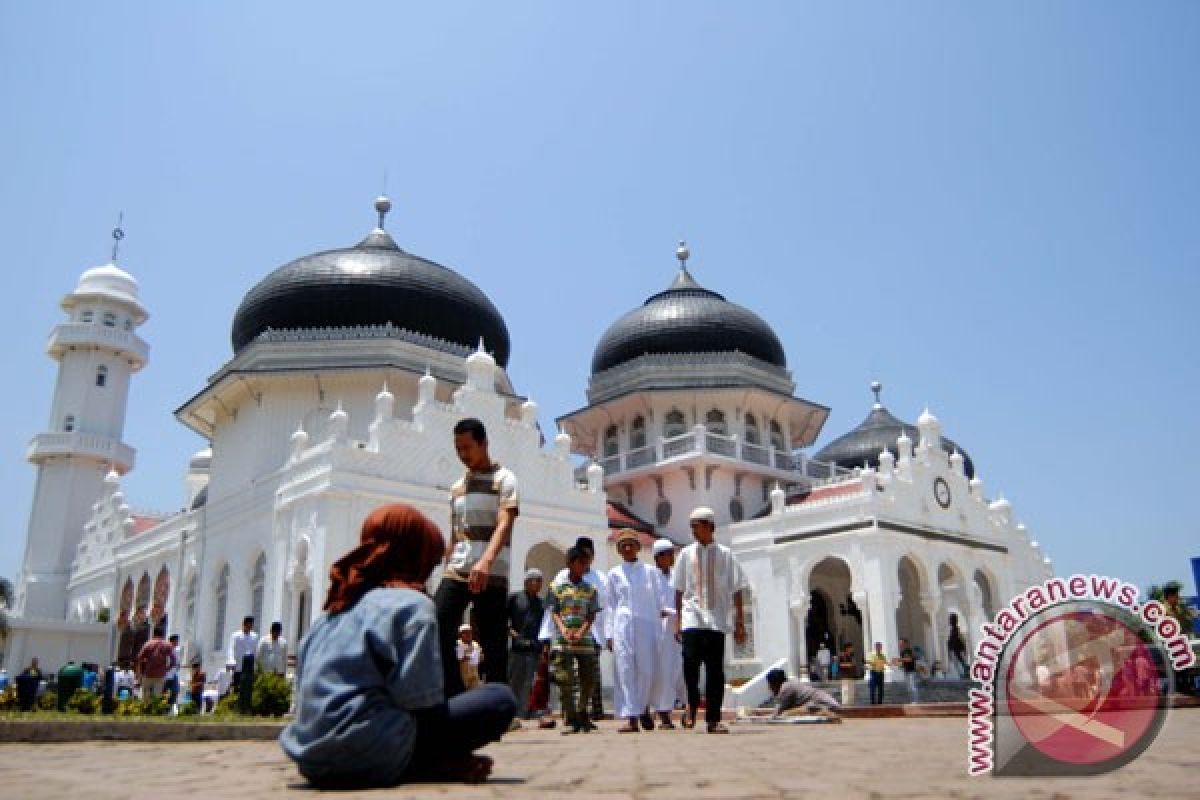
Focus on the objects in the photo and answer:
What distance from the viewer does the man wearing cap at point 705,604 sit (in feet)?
24.6

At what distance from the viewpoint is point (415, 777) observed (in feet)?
10.8

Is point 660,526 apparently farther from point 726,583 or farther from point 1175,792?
point 1175,792

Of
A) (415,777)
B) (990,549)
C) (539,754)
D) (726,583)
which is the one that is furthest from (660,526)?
(415,777)

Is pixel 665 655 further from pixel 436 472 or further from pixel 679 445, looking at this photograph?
pixel 679 445

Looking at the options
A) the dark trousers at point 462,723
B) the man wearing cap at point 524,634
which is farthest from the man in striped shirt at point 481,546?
the man wearing cap at point 524,634

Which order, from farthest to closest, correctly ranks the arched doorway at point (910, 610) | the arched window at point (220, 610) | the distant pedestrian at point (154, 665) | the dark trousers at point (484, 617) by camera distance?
the arched doorway at point (910, 610), the arched window at point (220, 610), the distant pedestrian at point (154, 665), the dark trousers at point (484, 617)

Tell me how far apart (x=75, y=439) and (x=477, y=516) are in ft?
105

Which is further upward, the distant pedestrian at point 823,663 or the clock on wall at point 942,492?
the clock on wall at point 942,492

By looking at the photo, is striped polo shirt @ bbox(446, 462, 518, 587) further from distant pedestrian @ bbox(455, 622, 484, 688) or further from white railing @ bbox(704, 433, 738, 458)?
white railing @ bbox(704, 433, 738, 458)

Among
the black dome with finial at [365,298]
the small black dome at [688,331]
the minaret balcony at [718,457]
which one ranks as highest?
the small black dome at [688,331]

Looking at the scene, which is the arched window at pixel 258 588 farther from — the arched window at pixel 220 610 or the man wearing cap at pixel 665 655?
the man wearing cap at pixel 665 655

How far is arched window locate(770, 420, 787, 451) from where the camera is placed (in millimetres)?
31328

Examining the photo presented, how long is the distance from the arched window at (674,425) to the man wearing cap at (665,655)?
21691 mm

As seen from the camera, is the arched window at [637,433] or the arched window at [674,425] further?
the arched window at [637,433]
